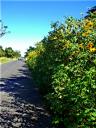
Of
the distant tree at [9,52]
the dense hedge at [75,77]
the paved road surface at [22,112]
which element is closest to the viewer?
the dense hedge at [75,77]

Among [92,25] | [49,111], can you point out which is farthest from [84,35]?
[49,111]

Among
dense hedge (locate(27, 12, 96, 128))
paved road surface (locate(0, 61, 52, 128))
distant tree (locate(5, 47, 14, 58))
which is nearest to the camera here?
dense hedge (locate(27, 12, 96, 128))

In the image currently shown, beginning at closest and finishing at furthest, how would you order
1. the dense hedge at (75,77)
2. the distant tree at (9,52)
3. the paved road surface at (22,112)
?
the dense hedge at (75,77), the paved road surface at (22,112), the distant tree at (9,52)

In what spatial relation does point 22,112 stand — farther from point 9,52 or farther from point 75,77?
point 9,52

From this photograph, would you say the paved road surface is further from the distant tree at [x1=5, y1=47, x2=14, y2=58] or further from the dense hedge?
the distant tree at [x1=5, y1=47, x2=14, y2=58]

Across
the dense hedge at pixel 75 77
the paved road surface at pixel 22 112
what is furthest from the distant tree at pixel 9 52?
the dense hedge at pixel 75 77

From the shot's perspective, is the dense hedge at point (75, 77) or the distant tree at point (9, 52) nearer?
the dense hedge at point (75, 77)

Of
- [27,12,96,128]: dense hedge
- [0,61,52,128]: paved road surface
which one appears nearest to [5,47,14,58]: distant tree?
[0,61,52,128]: paved road surface

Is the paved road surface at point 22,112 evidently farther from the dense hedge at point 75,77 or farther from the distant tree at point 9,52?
the distant tree at point 9,52

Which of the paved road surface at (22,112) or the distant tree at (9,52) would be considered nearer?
the paved road surface at (22,112)

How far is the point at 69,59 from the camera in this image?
38.3ft

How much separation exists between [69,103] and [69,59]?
2.36 meters

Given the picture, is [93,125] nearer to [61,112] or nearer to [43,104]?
[61,112]

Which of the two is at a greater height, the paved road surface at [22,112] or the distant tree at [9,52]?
the distant tree at [9,52]
